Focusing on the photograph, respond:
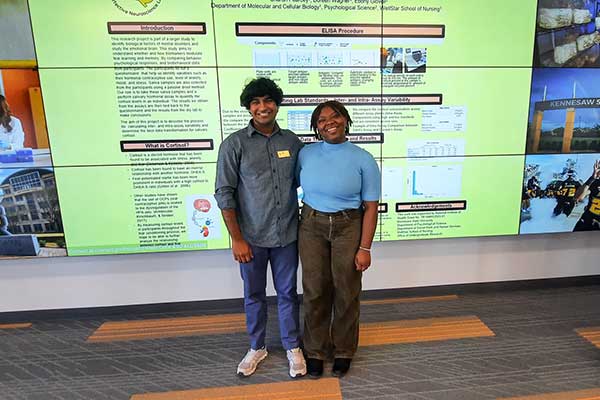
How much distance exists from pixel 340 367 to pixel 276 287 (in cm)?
53

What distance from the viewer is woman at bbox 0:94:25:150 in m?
2.19

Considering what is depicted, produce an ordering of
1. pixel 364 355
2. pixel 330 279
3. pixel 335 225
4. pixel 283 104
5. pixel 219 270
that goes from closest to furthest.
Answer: pixel 335 225 < pixel 330 279 < pixel 364 355 < pixel 283 104 < pixel 219 270

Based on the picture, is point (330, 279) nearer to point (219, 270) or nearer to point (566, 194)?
point (219, 270)

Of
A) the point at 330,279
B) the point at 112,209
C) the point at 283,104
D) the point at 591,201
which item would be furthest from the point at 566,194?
the point at 112,209

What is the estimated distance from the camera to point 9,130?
221 centimetres

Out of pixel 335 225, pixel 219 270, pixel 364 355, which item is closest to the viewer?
pixel 335 225

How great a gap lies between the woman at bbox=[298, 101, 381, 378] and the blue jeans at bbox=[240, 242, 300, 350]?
0.08m

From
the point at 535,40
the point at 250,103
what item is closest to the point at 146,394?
the point at 250,103

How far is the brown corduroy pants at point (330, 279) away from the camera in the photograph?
1762 mm

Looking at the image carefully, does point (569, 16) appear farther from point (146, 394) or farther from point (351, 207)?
point (146, 394)

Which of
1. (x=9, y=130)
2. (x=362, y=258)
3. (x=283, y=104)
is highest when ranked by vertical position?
(x=283, y=104)

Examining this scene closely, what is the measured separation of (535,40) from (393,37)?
0.95 m

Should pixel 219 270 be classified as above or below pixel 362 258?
below

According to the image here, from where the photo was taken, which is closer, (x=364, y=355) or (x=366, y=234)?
(x=366, y=234)
